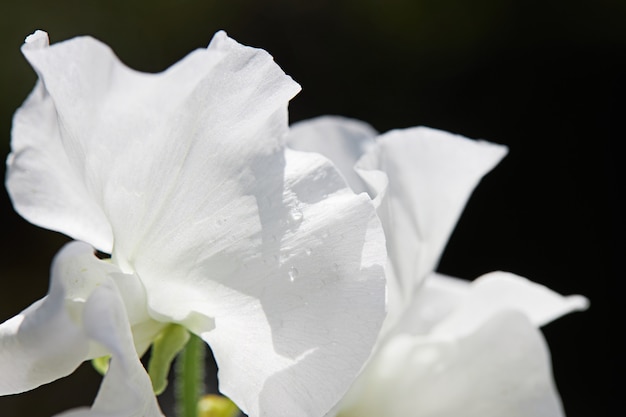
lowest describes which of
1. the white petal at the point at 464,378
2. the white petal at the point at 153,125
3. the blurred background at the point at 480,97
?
the blurred background at the point at 480,97

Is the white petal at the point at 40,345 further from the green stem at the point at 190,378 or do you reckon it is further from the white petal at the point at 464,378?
the white petal at the point at 464,378

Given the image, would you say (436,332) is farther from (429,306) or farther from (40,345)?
(40,345)

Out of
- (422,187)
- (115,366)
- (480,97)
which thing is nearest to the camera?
(115,366)

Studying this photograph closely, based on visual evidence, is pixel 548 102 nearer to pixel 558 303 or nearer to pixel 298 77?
pixel 298 77

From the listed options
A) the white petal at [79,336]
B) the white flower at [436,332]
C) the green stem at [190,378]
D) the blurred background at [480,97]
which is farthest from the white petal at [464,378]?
the blurred background at [480,97]

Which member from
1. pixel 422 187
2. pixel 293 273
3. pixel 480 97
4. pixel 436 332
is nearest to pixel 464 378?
pixel 436 332

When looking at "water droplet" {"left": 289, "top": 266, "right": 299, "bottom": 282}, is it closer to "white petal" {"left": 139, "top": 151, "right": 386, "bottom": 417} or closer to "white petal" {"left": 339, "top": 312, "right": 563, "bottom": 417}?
"white petal" {"left": 139, "top": 151, "right": 386, "bottom": 417}

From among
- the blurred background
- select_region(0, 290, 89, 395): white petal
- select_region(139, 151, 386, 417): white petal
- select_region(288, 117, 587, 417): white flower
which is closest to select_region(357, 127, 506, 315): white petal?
select_region(288, 117, 587, 417): white flower
